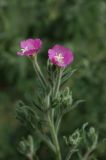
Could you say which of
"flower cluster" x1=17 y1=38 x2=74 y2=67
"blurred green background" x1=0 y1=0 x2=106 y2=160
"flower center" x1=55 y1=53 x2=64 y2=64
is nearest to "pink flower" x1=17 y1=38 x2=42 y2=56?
"flower cluster" x1=17 y1=38 x2=74 y2=67

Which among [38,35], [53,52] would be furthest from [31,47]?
[38,35]

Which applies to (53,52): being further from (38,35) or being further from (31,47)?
(38,35)

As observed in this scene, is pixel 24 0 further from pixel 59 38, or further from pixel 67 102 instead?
pixel 67 102

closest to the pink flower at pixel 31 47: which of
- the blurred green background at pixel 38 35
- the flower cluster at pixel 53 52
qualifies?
the flower cluster at pixel 53 52

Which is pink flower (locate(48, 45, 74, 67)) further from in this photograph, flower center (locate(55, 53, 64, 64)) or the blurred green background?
the blurred green background

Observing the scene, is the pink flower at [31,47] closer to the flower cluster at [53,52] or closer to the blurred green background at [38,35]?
the flower cluster at [53,52]

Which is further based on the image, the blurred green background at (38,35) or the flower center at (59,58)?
the blurred green background at (38,35)
